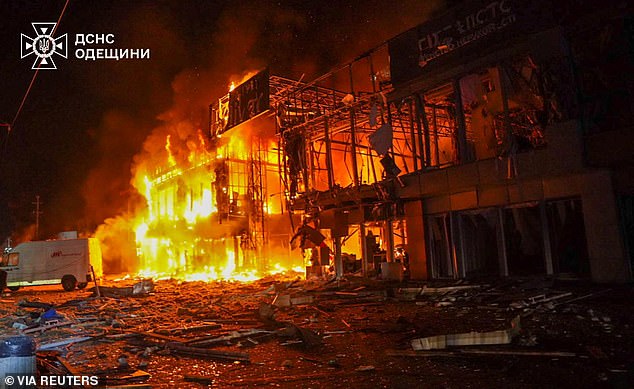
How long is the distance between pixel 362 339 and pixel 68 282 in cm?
2050

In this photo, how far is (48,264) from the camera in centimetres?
2302

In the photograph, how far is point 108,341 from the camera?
29.9ft

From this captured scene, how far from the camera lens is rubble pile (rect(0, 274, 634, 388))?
18.9 feet

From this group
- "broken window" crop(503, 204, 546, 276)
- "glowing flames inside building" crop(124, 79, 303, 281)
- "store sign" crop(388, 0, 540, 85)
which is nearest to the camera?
"store sign" crop(388, 0, 540, 85)

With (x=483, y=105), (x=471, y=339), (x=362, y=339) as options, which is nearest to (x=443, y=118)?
(x=483, y=105)

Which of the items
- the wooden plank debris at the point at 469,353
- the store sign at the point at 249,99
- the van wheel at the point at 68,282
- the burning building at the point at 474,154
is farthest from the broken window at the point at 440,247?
the van wheel at the point at 68,282

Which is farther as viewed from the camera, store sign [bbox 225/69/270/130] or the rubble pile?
store sign [bbox 225/69/270/130]

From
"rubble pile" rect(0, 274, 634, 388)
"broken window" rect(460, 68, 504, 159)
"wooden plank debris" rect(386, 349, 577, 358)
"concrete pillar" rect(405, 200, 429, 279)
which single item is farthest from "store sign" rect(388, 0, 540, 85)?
"wooden plank debris" rect(386, 349, 577, 358)

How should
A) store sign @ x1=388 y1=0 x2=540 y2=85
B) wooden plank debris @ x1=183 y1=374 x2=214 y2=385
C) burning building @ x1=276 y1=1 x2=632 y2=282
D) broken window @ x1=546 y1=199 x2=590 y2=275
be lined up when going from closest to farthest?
wooden plank debris @ x1=183 y1=374 x2=214 y2=385, burning building @ x1=276 y1=1 x2=632 y2=282, broken window @ x1=546 y1=199 x2=590 y2=275, store sign @ x1=388 y1=0 x2=540 y2=85

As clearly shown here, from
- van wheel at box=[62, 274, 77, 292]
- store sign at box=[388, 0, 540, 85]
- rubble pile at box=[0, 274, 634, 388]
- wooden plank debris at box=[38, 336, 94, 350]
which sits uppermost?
store sign at box=[388, 0, 540, 85]

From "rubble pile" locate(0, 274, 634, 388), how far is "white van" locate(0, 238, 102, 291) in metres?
9.50

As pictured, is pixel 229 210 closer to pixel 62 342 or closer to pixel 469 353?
pixel 62 342

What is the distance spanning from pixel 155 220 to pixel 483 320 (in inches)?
1317

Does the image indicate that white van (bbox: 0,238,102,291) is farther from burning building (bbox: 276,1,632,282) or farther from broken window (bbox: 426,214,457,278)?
broken window (bbox: 426,214,457,278)
